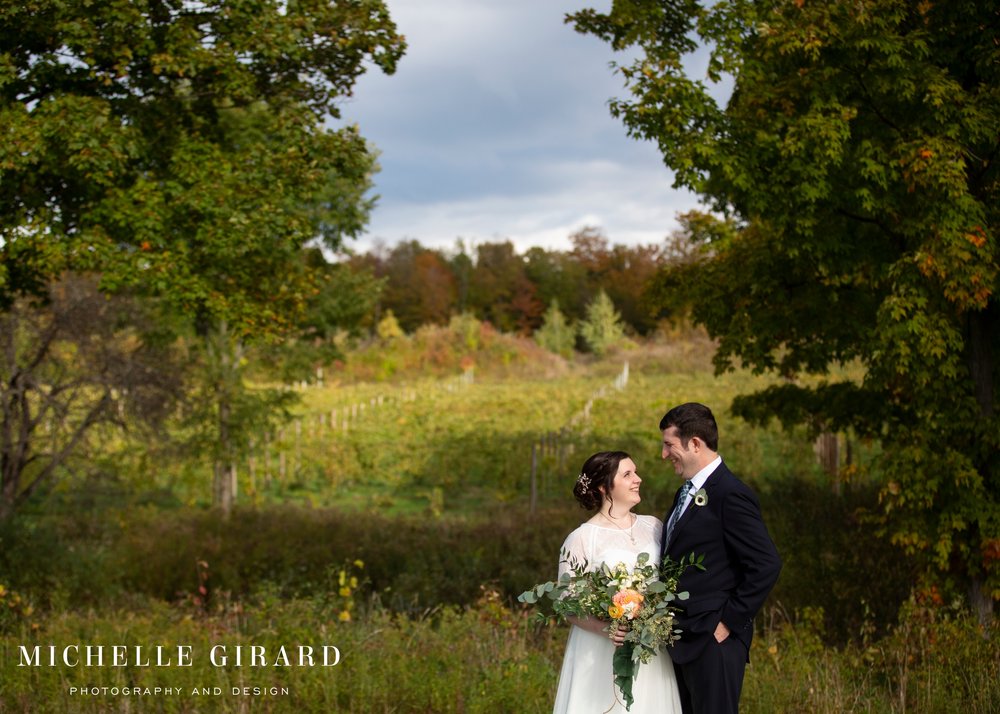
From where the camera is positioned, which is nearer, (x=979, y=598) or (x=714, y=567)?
(x=714, y=567)

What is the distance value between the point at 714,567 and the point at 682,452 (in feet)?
1.57

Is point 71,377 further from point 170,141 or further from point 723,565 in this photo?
point 723,565

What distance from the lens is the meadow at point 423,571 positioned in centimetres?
549

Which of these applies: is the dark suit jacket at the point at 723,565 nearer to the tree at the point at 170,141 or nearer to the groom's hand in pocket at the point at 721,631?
the groom's hand in pocket at the point at 721,631

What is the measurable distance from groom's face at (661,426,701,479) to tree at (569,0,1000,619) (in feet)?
19.0

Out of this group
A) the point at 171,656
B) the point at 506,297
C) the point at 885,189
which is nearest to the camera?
the point at 171,656

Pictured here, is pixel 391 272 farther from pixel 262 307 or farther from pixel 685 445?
pixel 685 445

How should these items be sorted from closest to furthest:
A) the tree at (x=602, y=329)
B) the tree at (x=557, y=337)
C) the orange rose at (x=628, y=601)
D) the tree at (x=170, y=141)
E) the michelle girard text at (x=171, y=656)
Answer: the orange rose at (x=628, y=601), the michelle girard text at (x=171, y=656), the tree at (x=170, y=141), the tree at (x=602, y=329), the tree at (x=557, y=337)

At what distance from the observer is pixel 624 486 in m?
3.93

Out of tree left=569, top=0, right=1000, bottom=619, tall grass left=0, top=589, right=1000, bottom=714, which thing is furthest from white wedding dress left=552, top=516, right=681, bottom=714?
tree left=569, top=0, right=1000, bottom=619

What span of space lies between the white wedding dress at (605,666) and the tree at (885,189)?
588cm

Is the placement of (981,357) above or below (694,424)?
above

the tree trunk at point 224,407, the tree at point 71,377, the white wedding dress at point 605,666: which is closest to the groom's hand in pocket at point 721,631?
the white wedding dress at point 605,666

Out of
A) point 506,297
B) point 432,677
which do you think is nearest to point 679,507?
point 432,677
